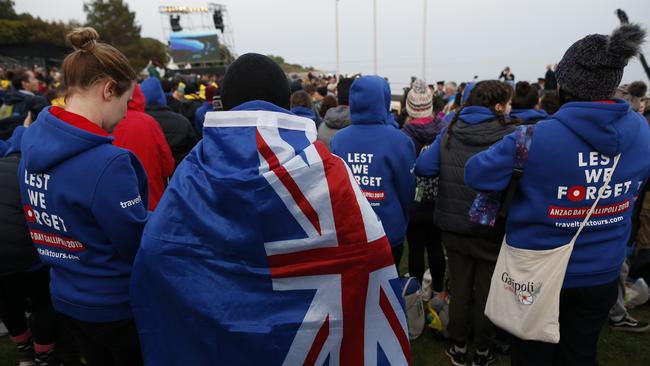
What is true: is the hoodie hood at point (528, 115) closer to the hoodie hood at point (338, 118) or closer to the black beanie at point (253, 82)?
the hoodie hood at point (338, 118)

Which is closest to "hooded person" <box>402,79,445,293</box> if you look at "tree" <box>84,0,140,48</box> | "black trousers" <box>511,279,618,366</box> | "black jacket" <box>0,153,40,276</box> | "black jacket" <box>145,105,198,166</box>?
"black trousers" <box>511,279,618,366</box>

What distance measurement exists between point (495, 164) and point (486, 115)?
33.8 inches

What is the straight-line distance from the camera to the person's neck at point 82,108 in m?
1.80

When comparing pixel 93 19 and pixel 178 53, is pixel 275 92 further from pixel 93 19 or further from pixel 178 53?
pixel 93 19

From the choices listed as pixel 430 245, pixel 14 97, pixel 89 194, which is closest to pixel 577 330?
pixel 430 245

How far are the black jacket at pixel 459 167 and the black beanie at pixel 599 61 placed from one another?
2.53 ft

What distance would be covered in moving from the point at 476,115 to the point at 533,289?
4.12ft

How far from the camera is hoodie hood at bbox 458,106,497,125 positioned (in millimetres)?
2807

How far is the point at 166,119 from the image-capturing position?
4438 millimetres

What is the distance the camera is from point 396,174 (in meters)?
3.01

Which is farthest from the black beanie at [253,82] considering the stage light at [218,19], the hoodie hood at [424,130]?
the stage light at [218,19]

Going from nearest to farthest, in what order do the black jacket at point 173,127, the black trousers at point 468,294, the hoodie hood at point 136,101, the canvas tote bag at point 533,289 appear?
the canvas tote bag at point 533,289, the black trousers at point 468,294, the hoodie hood at point 136,101, the black jacket at point 173,127

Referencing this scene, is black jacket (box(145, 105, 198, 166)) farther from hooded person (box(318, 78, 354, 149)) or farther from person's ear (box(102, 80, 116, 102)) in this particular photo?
person's ear (box(102, 80, 116, 102))

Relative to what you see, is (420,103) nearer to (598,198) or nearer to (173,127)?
(598,198)
